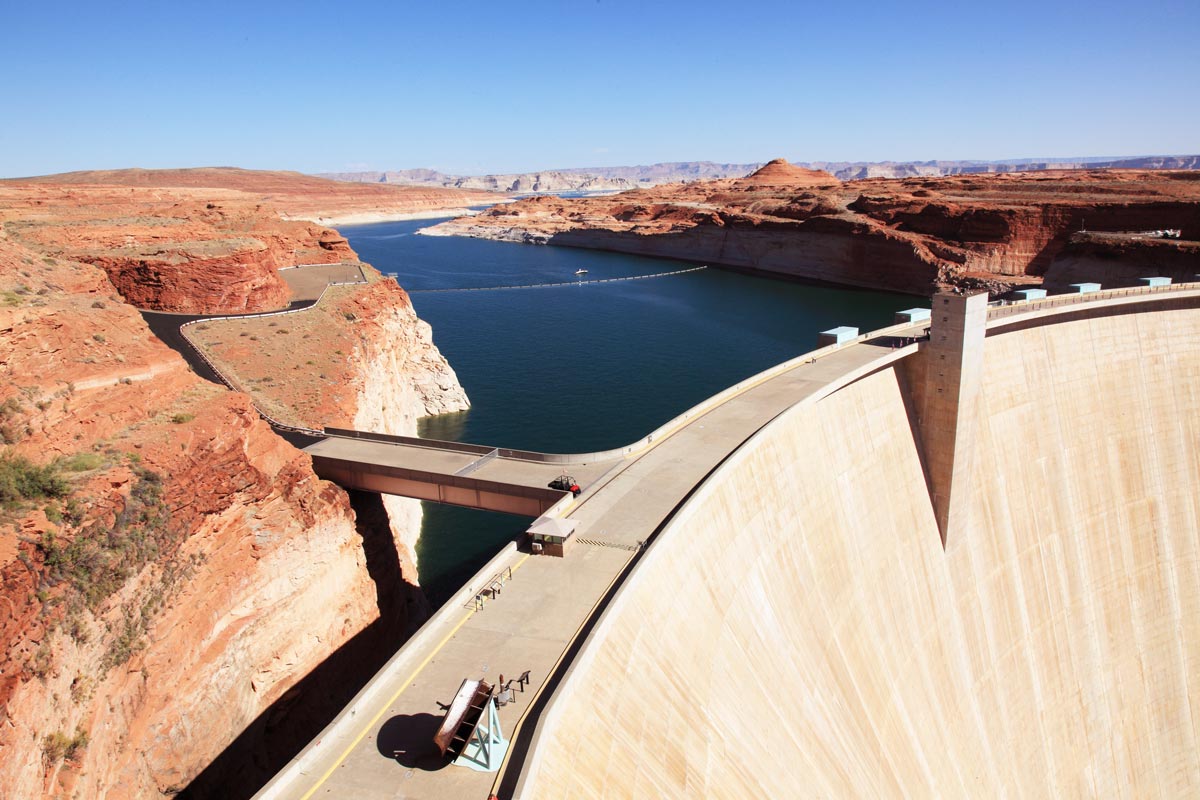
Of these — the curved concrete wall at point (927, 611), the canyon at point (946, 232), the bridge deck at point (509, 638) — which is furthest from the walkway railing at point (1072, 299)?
the canyon at point (946, 232)

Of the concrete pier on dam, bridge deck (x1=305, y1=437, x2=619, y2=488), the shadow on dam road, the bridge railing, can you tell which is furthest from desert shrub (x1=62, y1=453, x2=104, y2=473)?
bridge deck (x1=305, y1=437, x2=619, y2=488)

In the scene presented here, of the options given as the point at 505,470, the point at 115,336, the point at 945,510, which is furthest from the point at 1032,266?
the point at 115,336

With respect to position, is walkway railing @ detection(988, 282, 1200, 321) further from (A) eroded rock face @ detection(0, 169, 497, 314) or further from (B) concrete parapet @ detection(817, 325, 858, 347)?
(A) eroded rock face @ detection(0, 169, 497, 314)

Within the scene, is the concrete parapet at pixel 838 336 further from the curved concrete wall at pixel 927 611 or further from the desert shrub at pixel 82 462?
the desert shrub at pixel 82 462

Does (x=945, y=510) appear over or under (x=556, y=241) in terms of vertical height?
under

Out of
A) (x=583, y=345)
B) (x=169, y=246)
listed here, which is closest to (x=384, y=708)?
(x=169, y=246)

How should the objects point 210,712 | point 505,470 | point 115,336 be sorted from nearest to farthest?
point 210,712, point 115,336, point 505,470

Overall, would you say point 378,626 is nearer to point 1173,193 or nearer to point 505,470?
point 505,470

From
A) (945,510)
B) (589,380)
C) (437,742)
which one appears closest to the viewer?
(437,742)
